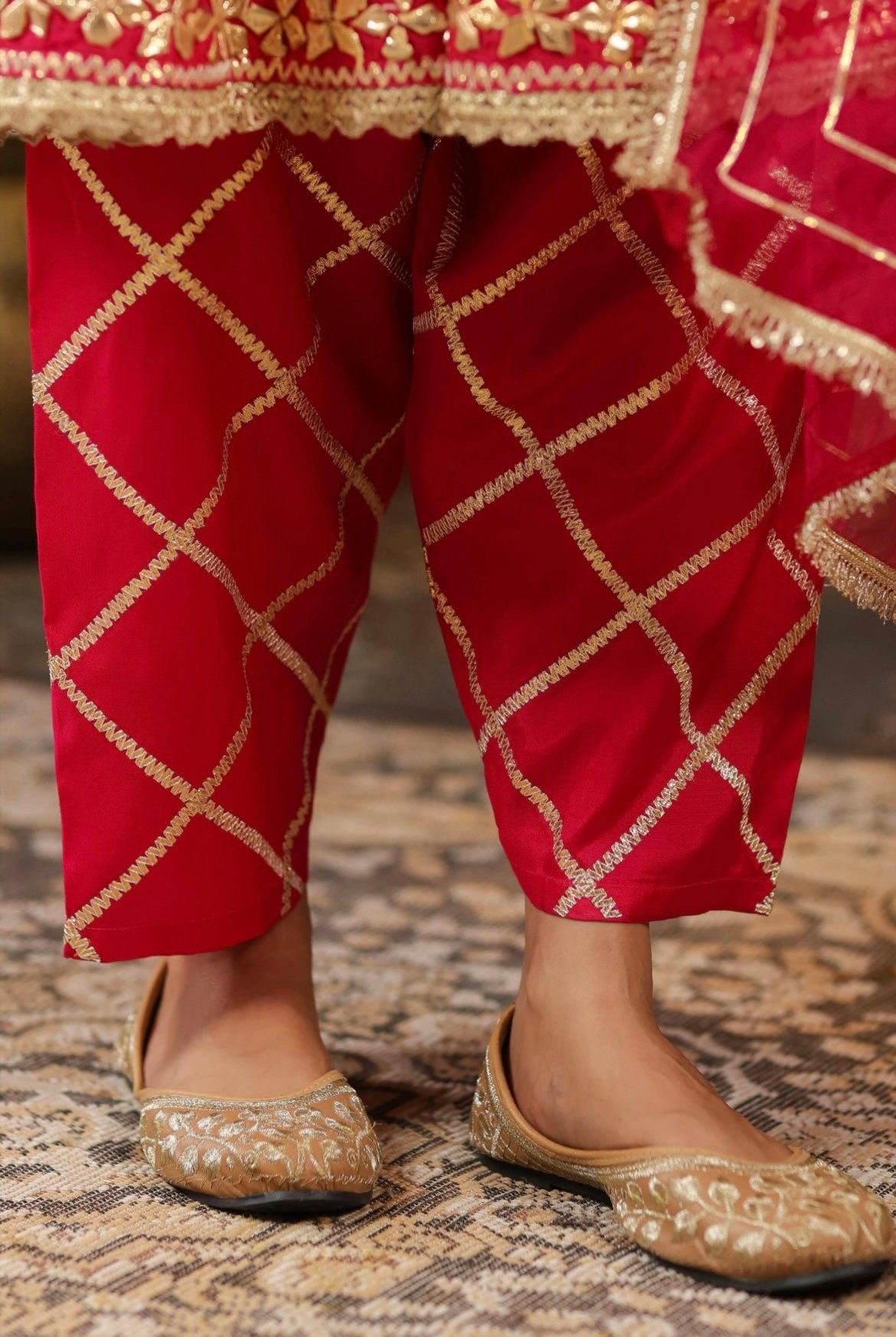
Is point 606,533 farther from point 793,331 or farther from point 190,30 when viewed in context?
point 190,30

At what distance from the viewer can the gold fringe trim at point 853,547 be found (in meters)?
0.55

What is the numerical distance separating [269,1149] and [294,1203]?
1.0 inches

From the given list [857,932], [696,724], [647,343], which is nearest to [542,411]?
[647,343]

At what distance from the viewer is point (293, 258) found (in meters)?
0.66

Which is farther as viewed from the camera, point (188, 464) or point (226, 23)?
point (188, 464)

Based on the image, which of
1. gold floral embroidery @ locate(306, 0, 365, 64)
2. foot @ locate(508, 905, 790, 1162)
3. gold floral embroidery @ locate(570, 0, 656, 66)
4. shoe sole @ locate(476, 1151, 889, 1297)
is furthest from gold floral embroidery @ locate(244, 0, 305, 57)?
shoe sole @ locate(476, 1151, 889, 1297)

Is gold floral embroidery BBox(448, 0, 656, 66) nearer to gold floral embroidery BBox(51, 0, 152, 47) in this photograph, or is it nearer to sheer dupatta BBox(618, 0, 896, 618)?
sheer dupatta BBox(618, 0, 896, 618)

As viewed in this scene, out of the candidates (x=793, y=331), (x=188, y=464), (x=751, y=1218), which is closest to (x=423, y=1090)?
(x=751, y=1218)

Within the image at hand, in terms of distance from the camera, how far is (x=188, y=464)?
0.63m

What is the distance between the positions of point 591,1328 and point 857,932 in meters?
0.63

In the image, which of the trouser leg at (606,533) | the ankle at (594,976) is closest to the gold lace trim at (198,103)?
the trouser leg at (606,533)

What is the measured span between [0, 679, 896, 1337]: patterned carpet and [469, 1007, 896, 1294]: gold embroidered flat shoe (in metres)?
0.01

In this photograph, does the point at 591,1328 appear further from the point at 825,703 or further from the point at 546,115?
the point at 825,703

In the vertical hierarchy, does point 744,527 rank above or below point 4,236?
below
